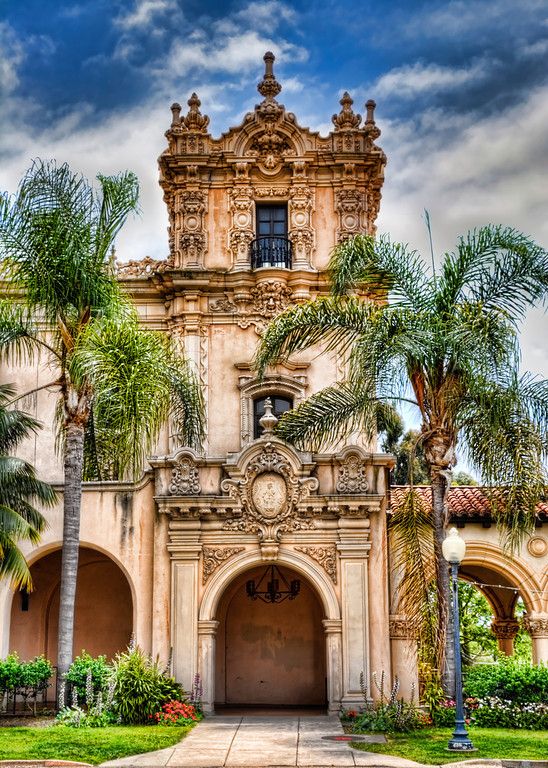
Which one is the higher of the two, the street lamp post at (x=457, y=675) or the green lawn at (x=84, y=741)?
the street lamp post at (x=457, y=675)

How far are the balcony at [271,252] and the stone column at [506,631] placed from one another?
1254 centimetres

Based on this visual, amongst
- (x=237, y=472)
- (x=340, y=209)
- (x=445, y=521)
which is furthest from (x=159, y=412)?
(x=340, y=209)

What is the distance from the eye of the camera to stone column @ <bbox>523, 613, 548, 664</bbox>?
23531 mm

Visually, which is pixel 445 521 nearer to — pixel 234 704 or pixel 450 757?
pixel 450 757

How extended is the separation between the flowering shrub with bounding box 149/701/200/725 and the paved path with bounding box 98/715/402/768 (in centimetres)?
26

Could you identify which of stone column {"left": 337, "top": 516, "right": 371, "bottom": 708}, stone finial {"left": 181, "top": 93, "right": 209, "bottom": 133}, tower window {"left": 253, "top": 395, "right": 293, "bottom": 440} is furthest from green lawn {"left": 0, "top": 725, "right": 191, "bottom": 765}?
stone finial {"left": 181, "top": 93, "right": 209, "bottom": 133}

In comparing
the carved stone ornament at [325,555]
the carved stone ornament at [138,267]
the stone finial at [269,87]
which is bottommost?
the carved stone ornament at [325,555]

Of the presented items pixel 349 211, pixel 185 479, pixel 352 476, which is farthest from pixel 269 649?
pixel 349 211

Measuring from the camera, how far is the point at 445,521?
19.5m

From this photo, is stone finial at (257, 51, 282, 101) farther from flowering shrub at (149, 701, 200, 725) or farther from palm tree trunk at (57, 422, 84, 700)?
flowering shrub at (149, 701, 200, 725)

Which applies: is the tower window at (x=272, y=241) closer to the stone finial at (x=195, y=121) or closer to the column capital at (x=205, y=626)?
the stone finial at (x=195, y=121)

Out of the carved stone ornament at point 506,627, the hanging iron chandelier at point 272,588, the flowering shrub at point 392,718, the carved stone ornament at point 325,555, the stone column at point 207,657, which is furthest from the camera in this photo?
the carved stone ornament at point 506,627

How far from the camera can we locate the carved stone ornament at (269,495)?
842 inches

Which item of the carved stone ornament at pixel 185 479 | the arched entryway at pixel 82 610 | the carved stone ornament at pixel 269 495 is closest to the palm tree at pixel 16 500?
the arched entryway at pixel 82 610
